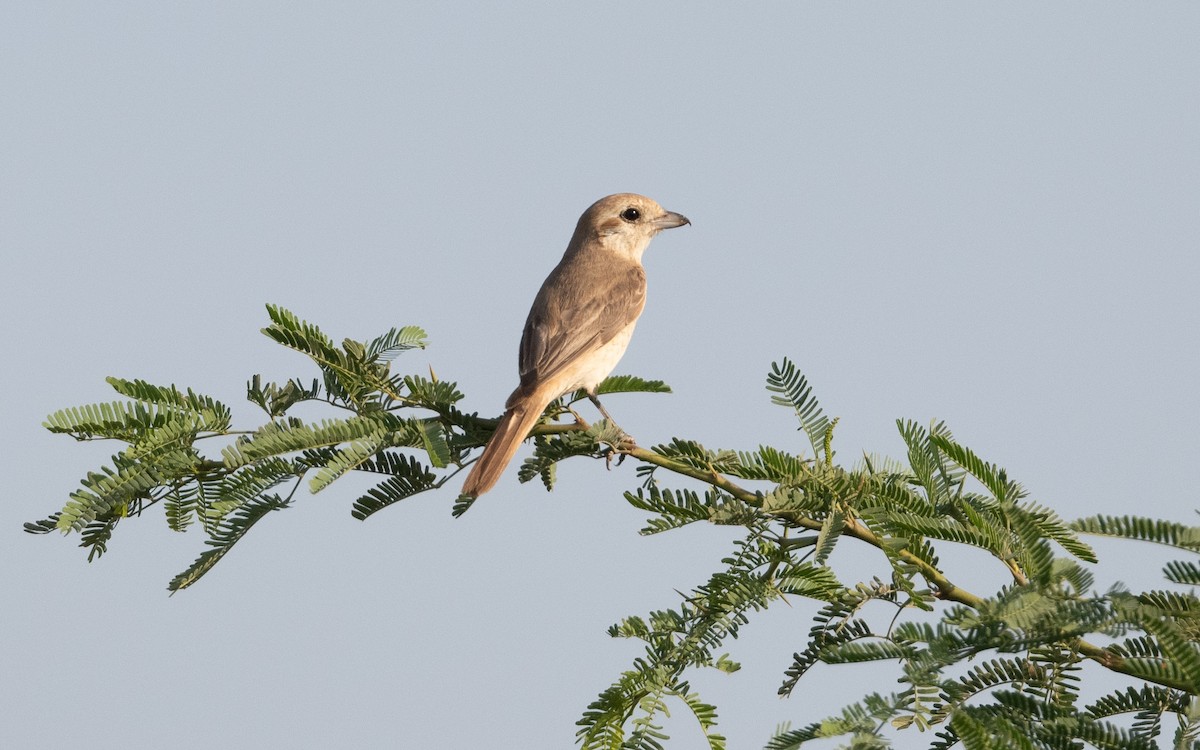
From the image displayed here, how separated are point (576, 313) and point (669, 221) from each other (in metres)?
1.90

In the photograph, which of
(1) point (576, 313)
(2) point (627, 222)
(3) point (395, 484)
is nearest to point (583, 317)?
(1) point (576, 313)

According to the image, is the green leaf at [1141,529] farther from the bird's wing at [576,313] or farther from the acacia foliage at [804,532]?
the bird's wing at [576,313]

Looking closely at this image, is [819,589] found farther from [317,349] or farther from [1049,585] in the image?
[317,349]

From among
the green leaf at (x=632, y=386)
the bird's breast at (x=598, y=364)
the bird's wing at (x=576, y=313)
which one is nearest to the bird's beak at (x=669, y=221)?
the bird's wing at (x=576, y=313)

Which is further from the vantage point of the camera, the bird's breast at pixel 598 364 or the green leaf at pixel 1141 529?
the bird's breast at pixel 598 364

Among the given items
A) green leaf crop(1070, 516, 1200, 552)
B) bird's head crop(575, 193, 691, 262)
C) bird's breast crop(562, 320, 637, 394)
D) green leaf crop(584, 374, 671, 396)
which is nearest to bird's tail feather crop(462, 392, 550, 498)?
green leaf crop(584, 374, 671, 396)

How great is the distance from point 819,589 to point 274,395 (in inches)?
70.0

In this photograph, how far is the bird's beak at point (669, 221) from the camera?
8.68 meters

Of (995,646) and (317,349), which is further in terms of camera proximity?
(317,349)

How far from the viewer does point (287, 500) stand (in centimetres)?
358

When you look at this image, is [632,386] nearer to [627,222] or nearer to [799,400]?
[799,400]

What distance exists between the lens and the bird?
4.56 meters

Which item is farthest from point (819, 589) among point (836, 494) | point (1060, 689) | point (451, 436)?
point (451, 436)

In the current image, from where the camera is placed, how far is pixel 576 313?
23.2ft
